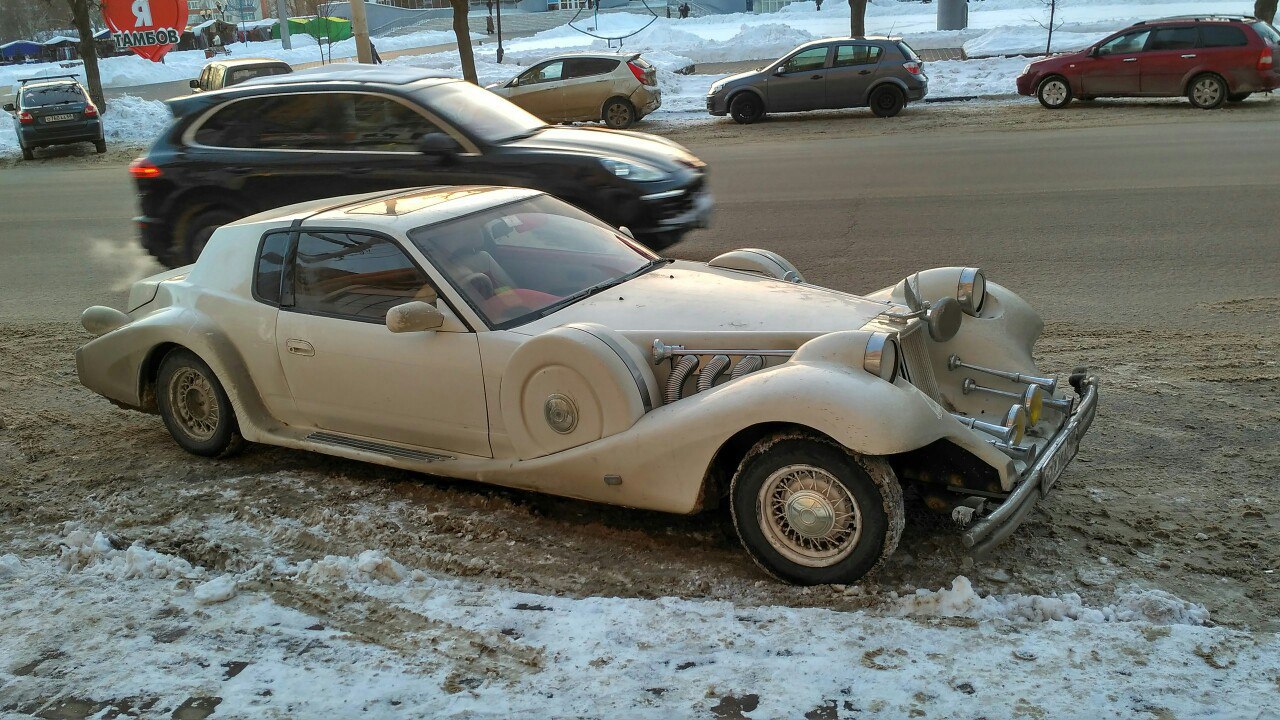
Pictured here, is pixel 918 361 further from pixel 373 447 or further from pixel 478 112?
pixel 478 112

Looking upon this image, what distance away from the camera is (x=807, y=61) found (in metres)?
21.4

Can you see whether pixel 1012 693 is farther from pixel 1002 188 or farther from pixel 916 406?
pixel 1002 188

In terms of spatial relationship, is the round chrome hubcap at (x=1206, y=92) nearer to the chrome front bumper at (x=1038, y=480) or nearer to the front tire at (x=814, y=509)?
the chrome front bumper at (x=1038, y=480)

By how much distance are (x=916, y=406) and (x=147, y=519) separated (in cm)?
344

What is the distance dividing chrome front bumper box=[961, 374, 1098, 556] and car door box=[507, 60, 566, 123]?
18394mm

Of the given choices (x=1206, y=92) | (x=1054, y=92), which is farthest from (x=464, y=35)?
(x=1206, y=92)

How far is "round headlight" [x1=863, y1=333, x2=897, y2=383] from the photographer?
4.16 metres

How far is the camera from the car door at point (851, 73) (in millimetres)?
21031

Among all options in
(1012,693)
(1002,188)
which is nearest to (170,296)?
(1012,693)

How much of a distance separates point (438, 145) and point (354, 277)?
170 inches

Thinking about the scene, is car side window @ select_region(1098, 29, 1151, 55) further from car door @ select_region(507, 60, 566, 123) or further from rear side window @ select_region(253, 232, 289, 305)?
rear side window @ select_region(253, 232, 289, 305)

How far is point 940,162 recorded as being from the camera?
575 inches

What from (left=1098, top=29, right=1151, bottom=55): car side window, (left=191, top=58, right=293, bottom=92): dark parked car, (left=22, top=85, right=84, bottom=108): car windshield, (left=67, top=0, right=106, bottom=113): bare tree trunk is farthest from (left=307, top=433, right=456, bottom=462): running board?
(left=67, top=0, right=106, bottom=113): bare tree trunk

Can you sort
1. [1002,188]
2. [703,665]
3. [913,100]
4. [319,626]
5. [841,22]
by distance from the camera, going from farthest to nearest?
[841,22] < [913,100] < [1002,188] < [319,626] < [703,665]
